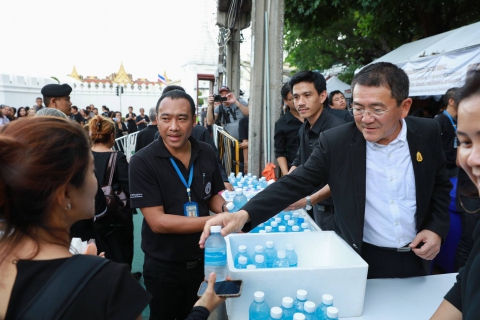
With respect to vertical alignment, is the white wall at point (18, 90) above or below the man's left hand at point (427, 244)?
above

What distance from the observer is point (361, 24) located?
12461mm

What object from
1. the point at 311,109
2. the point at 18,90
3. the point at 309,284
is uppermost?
the point at 18,90

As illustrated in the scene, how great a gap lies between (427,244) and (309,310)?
857 millimetres

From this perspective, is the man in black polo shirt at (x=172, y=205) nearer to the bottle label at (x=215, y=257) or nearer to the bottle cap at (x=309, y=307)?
the bottle label at (x=215, y=257)

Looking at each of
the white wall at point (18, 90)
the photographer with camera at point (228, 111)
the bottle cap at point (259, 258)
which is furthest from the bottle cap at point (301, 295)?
the white wall at point (18, 90)

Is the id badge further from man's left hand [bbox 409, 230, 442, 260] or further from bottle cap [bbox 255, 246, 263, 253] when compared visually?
man's left hand [bbox 409, 230, 442, 260]

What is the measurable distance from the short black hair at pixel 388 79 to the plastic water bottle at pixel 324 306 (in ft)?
3.73

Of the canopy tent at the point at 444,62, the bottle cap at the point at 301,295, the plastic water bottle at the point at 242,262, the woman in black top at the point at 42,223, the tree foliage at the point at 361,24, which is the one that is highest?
the tree foliage at the point at 361,24

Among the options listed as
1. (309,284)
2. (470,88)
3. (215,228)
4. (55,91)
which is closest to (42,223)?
(215,228)

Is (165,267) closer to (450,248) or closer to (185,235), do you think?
(185,235)

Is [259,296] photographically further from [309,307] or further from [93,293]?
[93,293]

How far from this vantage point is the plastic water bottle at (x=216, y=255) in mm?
1683

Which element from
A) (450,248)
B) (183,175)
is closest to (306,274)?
(183,175)

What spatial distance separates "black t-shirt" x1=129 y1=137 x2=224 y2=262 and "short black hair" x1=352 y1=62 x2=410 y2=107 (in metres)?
1.27
